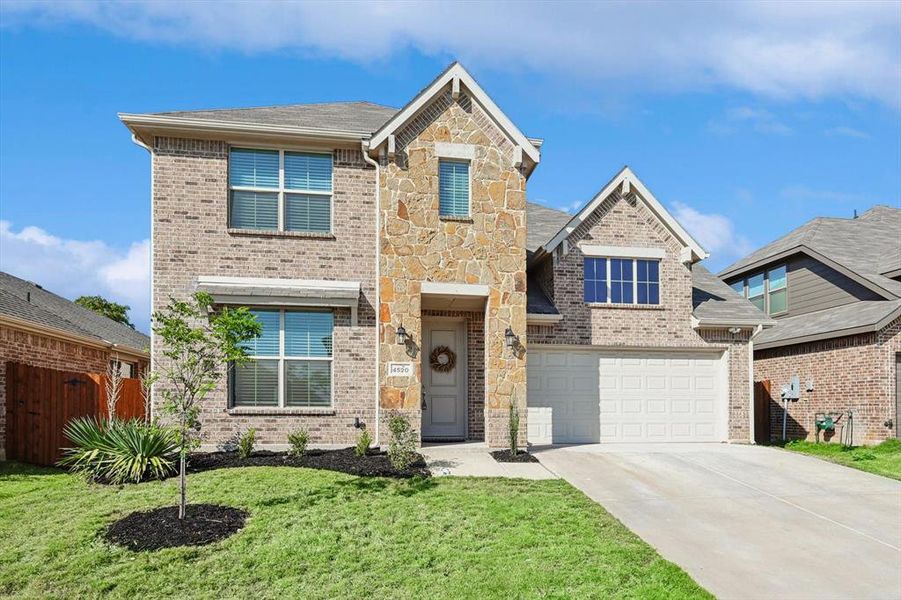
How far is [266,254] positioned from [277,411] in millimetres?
3076

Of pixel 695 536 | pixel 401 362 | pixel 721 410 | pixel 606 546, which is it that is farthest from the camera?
pixel 721 410

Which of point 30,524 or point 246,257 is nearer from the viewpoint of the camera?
point 30,524

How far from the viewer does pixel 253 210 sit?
1351 centimetres

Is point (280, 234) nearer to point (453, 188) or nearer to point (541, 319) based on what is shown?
point (453, 188)

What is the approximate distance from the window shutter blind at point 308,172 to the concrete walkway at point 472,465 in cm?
567

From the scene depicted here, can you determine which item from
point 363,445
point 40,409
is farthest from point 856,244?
point 40,409

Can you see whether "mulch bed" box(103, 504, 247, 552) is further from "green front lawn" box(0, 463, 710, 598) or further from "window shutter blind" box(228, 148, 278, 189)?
"window shutter blind" box(228, 148, 278, 189)

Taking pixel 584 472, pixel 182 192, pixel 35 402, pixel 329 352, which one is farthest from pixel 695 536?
pixel 35 402

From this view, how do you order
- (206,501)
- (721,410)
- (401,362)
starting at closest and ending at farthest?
(206,501), (401,362), (721,410)

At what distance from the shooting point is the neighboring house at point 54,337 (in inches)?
569

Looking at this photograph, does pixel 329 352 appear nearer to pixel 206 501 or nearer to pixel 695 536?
pixel 206 501

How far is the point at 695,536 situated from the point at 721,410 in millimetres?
8160

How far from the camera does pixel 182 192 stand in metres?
13.2

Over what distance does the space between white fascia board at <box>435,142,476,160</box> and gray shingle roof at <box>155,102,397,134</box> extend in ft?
4.76
